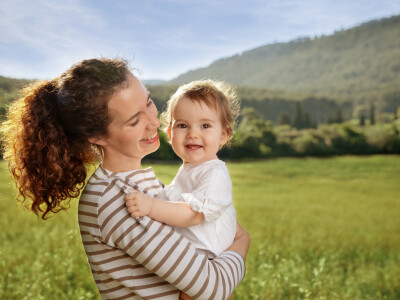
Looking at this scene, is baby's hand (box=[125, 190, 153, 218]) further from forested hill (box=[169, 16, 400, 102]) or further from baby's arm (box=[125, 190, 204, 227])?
forested hill (box=[169, 16, 400, 102])

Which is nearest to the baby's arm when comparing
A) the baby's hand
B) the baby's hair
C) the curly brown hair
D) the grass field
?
the baby's hand

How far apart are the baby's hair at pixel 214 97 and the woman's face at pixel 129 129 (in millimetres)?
175

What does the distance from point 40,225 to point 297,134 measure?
829 centimetres

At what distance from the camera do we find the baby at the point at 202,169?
4.22ft

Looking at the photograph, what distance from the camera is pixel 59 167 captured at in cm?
133

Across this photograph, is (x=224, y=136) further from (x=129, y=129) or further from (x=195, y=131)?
(x=129, y=129)

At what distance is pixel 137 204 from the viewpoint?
3.71 feet

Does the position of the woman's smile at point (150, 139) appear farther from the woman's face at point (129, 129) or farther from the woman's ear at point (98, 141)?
the woman's ear at point (98, 141)

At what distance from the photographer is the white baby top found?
1.29 meters

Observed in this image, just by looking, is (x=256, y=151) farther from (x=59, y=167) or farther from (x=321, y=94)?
(x=59, y=167)

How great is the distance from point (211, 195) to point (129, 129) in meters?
0.34

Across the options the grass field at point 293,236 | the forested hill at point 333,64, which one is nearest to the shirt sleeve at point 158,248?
the grass field at point 293,236

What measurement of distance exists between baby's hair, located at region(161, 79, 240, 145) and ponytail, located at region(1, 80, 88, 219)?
420mm

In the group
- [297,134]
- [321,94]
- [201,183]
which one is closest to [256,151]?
[297,134]
